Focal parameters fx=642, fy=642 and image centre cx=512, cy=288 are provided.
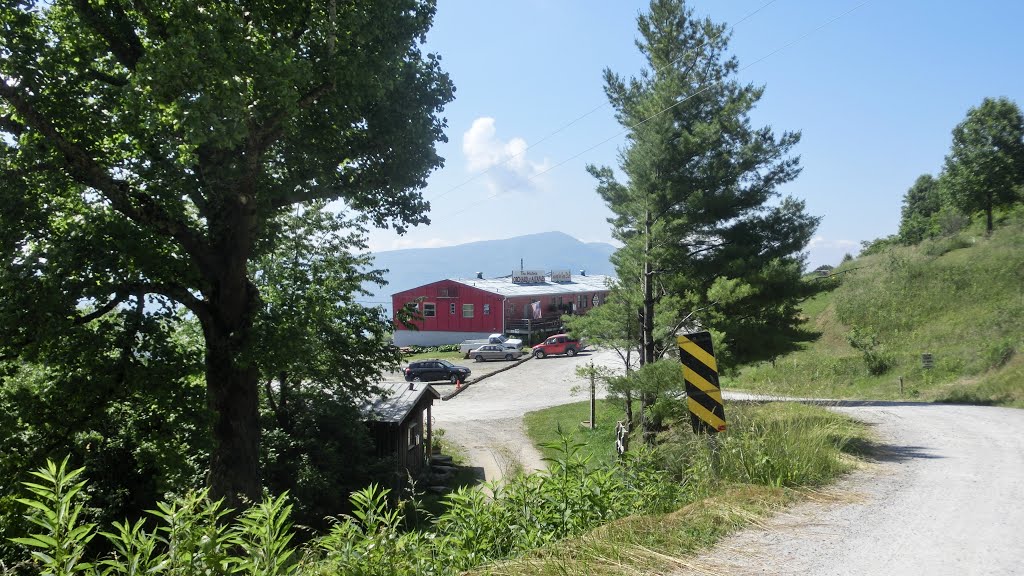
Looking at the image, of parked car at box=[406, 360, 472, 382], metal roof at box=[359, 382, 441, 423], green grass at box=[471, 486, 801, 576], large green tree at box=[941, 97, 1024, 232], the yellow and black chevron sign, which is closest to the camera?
green grass at box=[471, 486, 801, 576]

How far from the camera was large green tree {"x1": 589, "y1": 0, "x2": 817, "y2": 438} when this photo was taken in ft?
51.3

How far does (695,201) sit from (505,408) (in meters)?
19.5

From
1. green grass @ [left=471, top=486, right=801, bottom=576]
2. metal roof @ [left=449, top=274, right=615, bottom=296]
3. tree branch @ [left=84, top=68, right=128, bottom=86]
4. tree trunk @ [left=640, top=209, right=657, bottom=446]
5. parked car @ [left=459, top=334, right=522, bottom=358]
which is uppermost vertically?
metal roof @ [left=449, top=274, right=615, bottom=296]

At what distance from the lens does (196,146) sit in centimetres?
784

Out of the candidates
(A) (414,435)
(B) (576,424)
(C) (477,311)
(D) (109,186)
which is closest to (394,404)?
(A) (414,435)

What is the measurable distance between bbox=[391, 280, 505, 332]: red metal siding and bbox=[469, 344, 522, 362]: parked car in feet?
30.9

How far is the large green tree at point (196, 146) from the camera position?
25.9 feet

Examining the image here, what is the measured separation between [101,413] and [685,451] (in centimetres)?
814

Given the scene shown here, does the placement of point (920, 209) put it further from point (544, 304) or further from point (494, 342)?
point (494, 342)

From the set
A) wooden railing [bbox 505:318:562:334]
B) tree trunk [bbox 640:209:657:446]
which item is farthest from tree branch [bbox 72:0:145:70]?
wooden railing [bbox 505:318:562:334]

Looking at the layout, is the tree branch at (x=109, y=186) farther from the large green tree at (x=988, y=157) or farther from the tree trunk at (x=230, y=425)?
the large green tree at (x=988, y=157)

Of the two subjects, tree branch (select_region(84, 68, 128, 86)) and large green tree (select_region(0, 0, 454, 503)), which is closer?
large green tree (select_region(0, 0, 454, 503))

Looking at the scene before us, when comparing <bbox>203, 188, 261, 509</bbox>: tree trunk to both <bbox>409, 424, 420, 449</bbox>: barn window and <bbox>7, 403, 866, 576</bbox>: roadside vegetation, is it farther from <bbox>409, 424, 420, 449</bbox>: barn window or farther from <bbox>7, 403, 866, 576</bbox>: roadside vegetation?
<bbox>409, 424, 420, 449</bbox>: barn window

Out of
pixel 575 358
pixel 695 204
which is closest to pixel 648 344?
pixel 695 204
